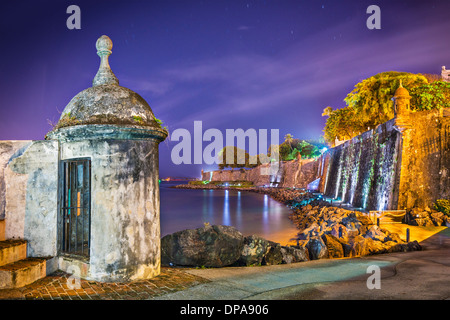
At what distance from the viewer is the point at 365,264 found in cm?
679

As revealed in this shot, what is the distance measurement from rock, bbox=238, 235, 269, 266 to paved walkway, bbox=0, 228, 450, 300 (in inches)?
47.4

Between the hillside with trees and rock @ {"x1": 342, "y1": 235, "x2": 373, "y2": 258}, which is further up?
the hillside with trees

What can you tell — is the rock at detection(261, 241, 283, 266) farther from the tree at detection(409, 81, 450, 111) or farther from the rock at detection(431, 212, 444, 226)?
the tree at detection(409, 81, 450, 111)

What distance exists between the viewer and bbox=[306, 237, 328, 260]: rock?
8695 mm

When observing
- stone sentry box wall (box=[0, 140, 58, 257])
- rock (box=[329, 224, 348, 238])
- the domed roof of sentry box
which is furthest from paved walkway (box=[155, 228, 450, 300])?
rock (box=[329, 224, 348, 238])

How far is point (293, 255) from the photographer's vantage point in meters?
8.27

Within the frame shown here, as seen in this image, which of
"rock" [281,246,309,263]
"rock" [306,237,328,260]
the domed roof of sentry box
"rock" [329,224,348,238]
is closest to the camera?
the domed roof of sentry box

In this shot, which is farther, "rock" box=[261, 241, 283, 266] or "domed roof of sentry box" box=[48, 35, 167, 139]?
"rock" box=[261, 241, 283, 266]

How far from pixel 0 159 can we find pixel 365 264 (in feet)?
22.9

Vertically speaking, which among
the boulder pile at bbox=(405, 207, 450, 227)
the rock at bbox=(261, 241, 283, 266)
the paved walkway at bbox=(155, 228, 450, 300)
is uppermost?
the paved walkway at bbox=(155, 228, 450, 300)

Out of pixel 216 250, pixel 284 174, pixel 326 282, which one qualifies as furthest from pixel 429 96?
pixel 284 174

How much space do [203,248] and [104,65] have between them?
433cm

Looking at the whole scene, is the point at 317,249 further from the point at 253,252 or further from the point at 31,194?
the point at 31,194

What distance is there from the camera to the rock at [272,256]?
7770 mm
